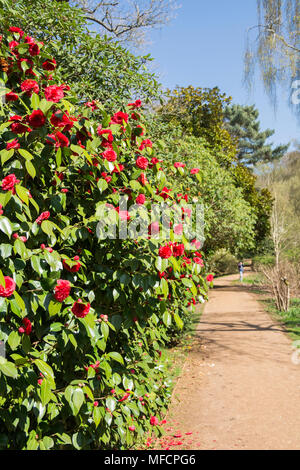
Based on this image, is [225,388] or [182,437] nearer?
[182,437]

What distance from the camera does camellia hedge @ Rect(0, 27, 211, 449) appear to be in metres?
1.81

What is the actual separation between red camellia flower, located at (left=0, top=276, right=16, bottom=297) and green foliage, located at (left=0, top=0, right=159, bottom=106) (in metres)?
2.66

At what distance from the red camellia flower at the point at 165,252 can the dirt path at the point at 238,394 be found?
2551mm

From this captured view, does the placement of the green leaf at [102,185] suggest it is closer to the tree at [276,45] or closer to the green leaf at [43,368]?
the green leaf at [43,368]

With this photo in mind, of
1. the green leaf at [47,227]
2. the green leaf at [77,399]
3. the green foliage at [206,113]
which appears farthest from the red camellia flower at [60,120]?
the green foliage at [206,113]

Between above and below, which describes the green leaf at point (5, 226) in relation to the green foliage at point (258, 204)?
below

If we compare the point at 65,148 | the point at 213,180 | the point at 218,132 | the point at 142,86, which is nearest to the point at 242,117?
the point at 218,132

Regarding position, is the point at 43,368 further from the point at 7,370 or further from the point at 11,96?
the point at 11,96

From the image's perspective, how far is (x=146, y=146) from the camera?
2.52 metres

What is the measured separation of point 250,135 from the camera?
36906 millimetres

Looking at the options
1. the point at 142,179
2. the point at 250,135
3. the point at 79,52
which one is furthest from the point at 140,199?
the point at 250,135

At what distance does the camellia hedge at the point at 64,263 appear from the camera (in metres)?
1.81

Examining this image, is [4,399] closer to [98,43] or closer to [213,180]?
[98,43]

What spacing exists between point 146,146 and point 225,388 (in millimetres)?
4158
